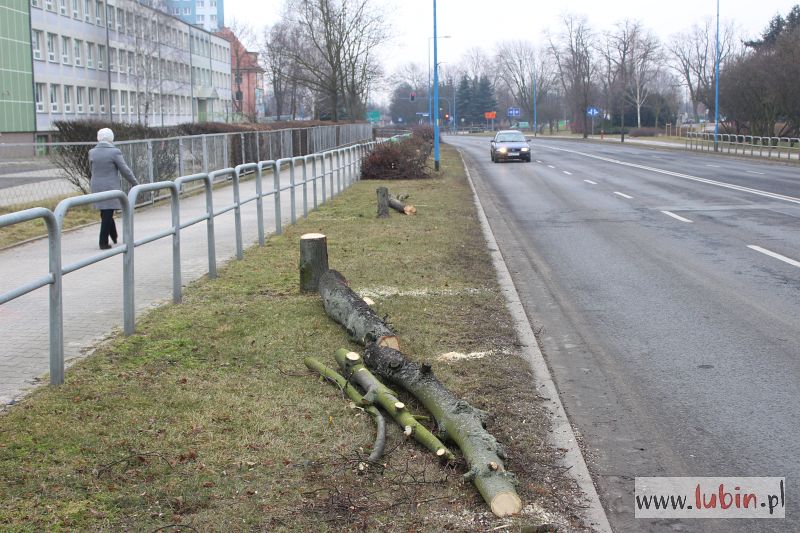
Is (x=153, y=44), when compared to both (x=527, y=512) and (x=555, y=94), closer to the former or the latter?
(x=527, y=512)

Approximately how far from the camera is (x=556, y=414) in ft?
18.2

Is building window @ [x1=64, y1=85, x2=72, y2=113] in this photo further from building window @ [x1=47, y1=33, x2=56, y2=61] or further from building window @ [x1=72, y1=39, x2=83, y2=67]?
building window @ [x1=47, y1=33, x2=56, y2=61]

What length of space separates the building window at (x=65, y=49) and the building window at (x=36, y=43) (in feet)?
8.08

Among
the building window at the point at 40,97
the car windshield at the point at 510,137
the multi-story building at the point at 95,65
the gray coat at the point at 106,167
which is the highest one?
the multi-story building at the point at 95,65

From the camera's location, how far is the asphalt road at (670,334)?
493 centimetres

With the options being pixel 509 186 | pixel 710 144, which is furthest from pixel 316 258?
pixel 710 144

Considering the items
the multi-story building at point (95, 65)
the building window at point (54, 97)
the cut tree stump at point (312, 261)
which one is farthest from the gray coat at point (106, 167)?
the building window at point (54, 97)

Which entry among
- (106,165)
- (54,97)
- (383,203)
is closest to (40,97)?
(54,97)

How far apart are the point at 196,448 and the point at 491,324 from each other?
3660 mm

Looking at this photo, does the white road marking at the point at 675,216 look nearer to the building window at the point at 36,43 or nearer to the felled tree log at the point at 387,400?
the felled tree log at the point at 387,400

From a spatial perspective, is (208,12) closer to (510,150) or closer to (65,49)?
(65,49)

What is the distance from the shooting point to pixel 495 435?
5039 millimetres

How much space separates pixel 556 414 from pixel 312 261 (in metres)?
4.02

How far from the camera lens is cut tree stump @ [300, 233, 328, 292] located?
9.00 m
